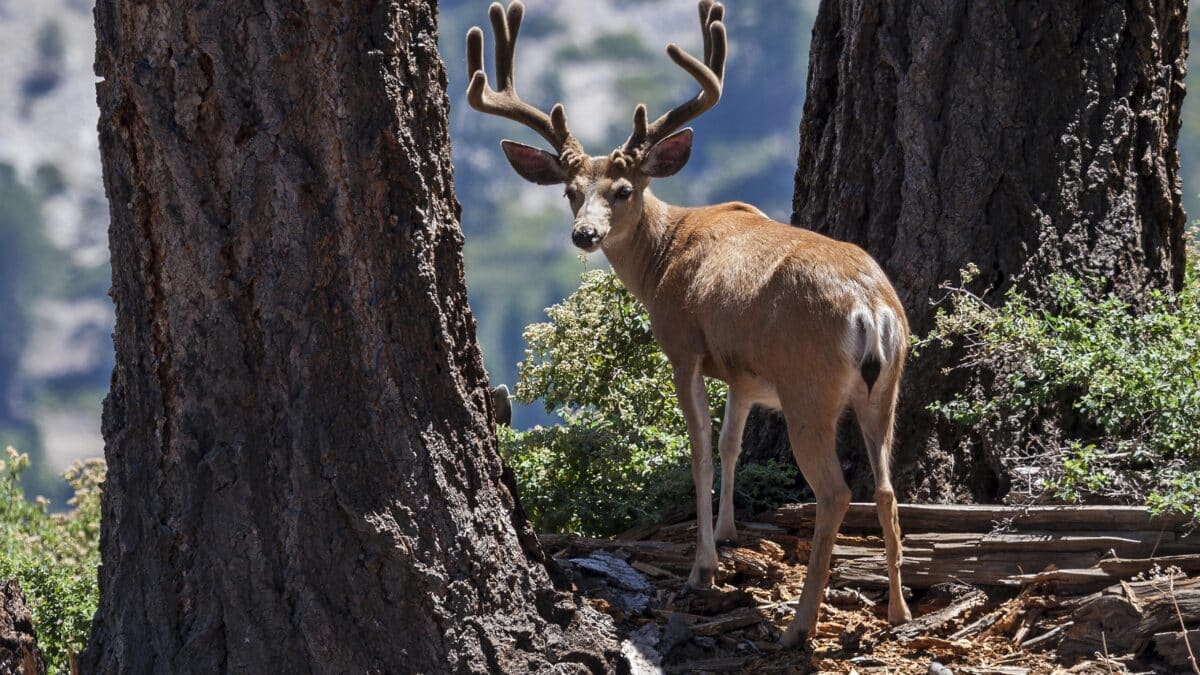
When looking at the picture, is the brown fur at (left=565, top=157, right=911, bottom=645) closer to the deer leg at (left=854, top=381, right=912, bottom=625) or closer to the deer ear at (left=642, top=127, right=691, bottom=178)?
the deer leg at (left=854, top=381, right=912, bottom=625)

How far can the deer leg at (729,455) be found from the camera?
6.93 meters

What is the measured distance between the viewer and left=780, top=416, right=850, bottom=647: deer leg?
591 cm

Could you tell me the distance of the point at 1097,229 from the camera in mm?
7230

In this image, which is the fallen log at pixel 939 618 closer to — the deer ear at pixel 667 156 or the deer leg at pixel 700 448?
the deer leg at pixel 700 448

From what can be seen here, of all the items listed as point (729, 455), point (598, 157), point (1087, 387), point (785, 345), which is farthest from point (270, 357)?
point (1087, 387)

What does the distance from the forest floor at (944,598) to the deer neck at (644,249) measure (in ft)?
5.31

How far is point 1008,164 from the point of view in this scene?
7.21m

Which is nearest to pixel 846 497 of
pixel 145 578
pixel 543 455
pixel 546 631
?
pixel 546 631

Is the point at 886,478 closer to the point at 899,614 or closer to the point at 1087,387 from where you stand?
the point at 899,614

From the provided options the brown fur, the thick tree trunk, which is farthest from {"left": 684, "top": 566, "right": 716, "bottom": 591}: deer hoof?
the thick tree trunk

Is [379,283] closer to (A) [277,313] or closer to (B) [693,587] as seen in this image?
(A) [277,313]

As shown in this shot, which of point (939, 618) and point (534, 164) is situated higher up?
point (534, 164)

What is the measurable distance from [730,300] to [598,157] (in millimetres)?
1610

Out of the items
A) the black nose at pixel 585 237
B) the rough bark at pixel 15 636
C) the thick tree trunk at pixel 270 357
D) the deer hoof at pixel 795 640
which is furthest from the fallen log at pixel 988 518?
the rough bark at pixel 15 636
